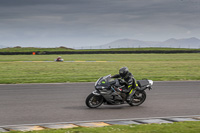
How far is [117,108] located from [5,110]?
338 centimetres

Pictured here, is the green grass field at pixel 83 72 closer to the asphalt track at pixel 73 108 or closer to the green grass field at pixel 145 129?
the asphalt track at pixel 73 108

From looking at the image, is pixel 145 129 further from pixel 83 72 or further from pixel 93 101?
Answer: pixel 83 72

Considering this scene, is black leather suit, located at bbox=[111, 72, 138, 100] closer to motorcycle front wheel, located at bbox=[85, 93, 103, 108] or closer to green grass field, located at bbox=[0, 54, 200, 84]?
motorcycle front wheel, located at bbox=[85, 93, 103, 108]

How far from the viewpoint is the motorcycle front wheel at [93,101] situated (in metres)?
10.6

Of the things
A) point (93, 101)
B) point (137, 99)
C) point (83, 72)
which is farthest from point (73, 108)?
point (83, 72)

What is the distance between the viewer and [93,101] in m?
10.7

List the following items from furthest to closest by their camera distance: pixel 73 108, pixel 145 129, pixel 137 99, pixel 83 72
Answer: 1. pixel 83 72
2. pixel 137 99
3. pixel 73 108
4. pixel 145 129

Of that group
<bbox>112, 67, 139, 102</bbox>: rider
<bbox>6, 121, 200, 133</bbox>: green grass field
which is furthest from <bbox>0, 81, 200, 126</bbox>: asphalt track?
<bbox>6, 121, 200, 133</bbox>: green grass field

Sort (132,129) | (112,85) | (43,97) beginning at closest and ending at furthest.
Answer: (132,129) < (112,85) < (43,97)

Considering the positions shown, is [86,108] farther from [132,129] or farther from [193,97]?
[193,97]

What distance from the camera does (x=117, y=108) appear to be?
35.6 ft

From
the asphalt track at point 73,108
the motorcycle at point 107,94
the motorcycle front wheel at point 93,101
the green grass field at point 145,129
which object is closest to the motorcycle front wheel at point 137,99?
the motorcycle at point 107,94

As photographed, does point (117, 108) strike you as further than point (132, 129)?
Yes

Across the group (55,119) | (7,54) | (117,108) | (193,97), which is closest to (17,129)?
(55,119)
